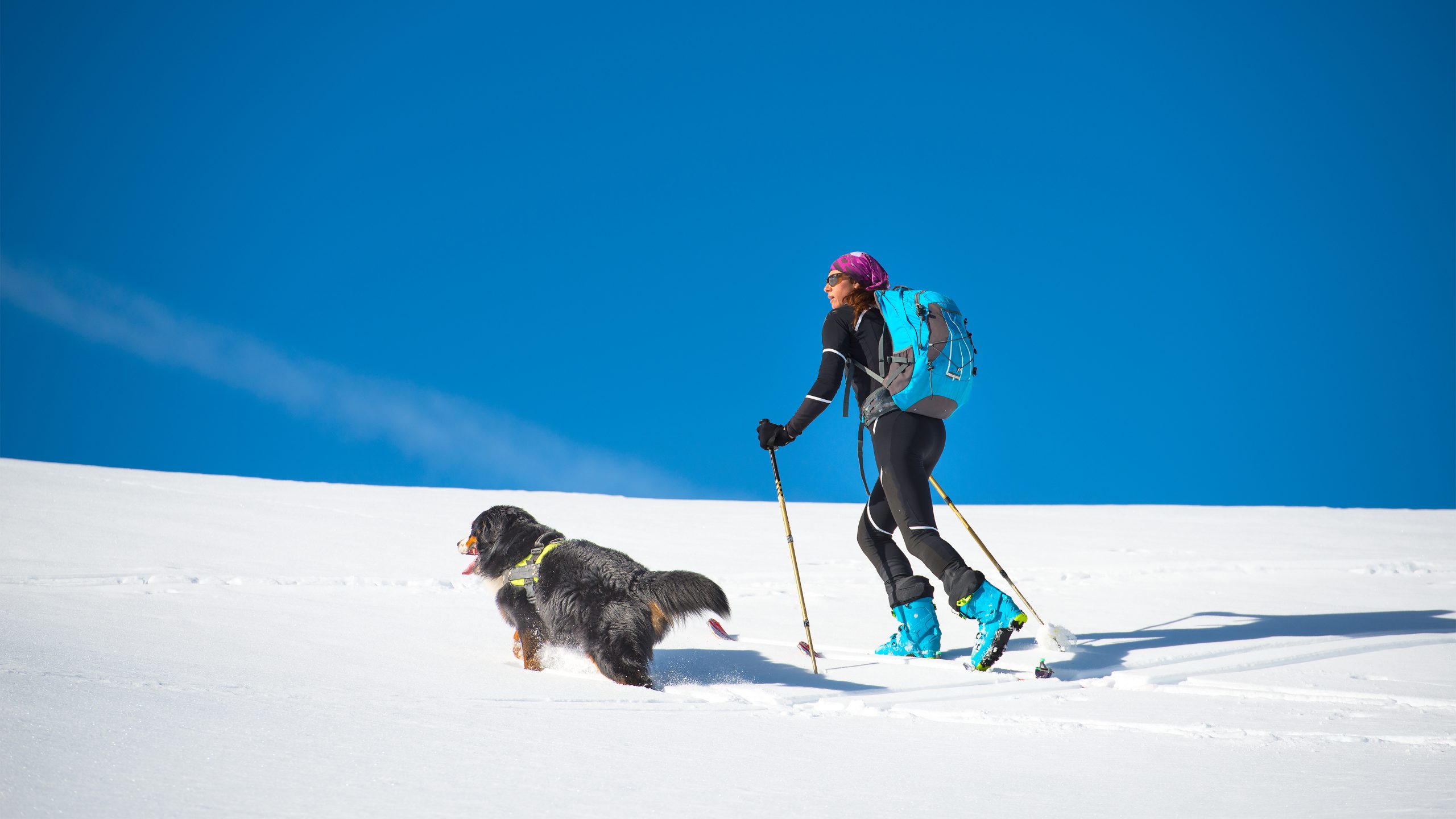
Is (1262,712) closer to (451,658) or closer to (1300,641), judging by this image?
(1300,641)

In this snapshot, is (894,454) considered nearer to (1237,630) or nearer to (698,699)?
(698,699)

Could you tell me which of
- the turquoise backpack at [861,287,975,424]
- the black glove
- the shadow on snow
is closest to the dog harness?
the black glove

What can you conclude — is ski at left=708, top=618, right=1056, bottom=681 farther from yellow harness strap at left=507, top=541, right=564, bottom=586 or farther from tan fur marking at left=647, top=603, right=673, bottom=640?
yellow harness strap at left=507, top=541, right=564, bottom=586

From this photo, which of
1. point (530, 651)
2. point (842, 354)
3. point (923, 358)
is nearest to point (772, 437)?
point (842, 354)

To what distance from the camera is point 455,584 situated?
24.8 ft

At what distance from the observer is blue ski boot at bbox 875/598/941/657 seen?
17.5 ft

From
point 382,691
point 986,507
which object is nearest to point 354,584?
point 382,691

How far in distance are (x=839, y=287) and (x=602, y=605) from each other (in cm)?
232

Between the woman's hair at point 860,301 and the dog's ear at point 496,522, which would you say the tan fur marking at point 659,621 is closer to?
the dog's ear at point 496,522

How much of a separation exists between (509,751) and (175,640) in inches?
94.3

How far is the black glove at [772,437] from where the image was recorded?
5.23 metres

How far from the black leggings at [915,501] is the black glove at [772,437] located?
1.67 feet

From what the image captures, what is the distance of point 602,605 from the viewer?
4.23 meters

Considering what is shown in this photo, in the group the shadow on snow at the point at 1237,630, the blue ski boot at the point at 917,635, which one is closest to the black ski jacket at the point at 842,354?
the blue ski boot at the point at 917,635
